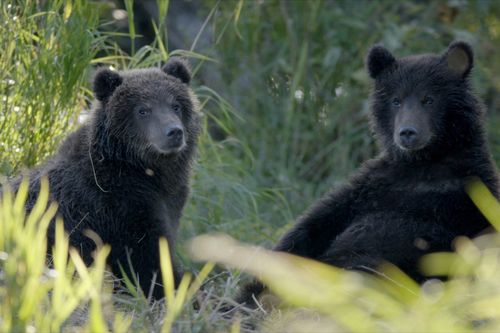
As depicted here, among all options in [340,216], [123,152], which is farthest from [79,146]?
[340,216]

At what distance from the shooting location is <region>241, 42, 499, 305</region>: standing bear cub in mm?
5652

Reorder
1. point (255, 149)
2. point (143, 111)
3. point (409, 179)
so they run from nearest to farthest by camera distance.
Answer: point (409, 179) → point (143, 111) → point (255, 149)

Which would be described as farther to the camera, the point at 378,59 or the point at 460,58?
the point at 378,59

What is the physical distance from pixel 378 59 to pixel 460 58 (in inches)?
19.8

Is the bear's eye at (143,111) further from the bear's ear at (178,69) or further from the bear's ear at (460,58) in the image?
the bear's ear at (460,58)

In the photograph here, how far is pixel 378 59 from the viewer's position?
20.4 ft

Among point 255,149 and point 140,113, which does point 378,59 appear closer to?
point 140,113

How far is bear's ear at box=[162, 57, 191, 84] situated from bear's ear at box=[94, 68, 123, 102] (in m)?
0.36

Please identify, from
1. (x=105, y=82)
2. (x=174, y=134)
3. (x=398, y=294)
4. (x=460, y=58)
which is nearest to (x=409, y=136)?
(x=460, y=58)

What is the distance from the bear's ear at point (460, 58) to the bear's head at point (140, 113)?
1.66 m

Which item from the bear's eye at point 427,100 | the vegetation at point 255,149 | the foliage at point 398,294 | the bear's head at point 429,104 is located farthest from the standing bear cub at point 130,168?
the bear's eye at point 427,100

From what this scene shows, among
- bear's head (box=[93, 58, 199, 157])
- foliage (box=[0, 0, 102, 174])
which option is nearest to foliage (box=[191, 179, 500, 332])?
bear's head (box=[93, 58, 199, 157])

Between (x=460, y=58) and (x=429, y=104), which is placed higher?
(x=460, y=58)

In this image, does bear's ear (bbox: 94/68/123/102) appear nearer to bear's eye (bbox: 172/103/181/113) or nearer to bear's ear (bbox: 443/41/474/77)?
bear's eye (bbox: 172/103/181/113)
